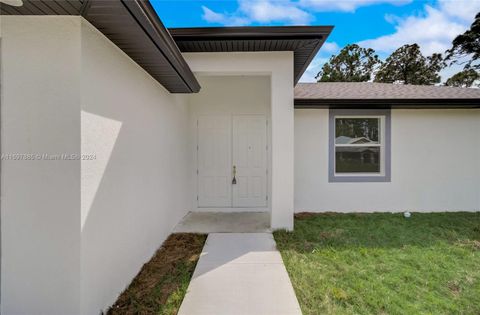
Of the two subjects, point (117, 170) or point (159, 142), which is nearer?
point (117, 170)

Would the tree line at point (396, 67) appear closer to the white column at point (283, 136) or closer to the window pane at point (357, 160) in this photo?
the window pane at point (357, 160)

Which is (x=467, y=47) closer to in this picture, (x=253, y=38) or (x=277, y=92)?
(x=277, y=92)

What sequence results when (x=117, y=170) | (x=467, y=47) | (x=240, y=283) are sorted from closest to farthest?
(x=117, y=170), (x=240, y=283), (x=467, y=47)

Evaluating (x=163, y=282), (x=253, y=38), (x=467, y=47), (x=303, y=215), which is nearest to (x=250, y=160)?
(x=303, y=215)

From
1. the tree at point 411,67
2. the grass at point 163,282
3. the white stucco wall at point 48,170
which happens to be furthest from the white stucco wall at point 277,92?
the tree at point 411,67

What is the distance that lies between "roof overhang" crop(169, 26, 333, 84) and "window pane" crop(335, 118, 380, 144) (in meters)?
2.36

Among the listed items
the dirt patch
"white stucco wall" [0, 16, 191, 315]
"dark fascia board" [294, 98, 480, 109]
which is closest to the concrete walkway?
"white stucco wall" [0, 16, 191, 315]

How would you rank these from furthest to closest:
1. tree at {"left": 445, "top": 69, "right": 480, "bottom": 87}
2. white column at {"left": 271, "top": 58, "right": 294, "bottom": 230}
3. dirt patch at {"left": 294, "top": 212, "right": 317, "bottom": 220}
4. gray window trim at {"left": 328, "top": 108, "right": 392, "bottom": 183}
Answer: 1. tree at {"left": 445, "top": 69, "right": 480, "bottom": 87}
2. gray window trim at {"left": 328, "top": 108, "right": 392, "bottom": 183}
3. dirt patch at {"left": 294, "top": 212, "right": 317, "bottom": 220}
4. white column at {"left": 271, "top": 58, "right": 294, "bottom": 230}

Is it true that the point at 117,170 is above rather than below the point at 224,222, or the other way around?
above

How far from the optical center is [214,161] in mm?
6176

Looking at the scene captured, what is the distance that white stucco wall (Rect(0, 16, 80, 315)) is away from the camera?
193cm

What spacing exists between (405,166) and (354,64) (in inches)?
914

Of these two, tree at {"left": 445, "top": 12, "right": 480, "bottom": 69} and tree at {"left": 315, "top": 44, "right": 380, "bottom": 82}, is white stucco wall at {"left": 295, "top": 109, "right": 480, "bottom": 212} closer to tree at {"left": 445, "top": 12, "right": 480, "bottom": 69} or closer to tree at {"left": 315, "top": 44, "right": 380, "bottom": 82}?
tree at {"left": 445, "top": 12, "right": 480, "bottom": 69}

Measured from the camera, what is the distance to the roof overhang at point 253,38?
12.2ft
